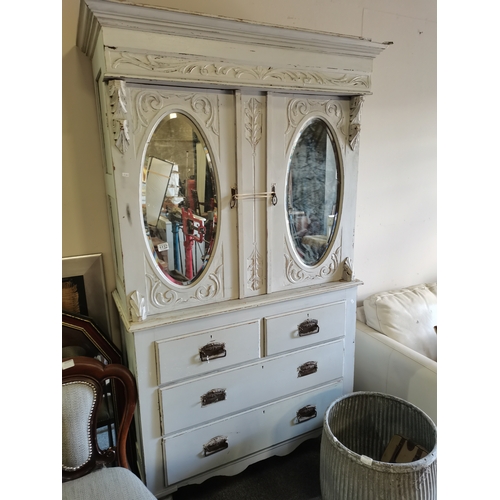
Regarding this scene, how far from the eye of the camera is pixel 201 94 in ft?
4.04

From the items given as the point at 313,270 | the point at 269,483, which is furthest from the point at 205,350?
the point at 269,483

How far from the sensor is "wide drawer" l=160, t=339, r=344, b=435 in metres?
1.37

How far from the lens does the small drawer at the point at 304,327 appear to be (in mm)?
1495

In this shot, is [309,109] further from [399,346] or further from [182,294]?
[399,346]

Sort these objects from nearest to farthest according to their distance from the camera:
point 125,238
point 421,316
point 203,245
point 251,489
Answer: point 125,238 → point 203,245 → point 251,489 → point 421,316

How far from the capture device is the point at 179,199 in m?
1.29

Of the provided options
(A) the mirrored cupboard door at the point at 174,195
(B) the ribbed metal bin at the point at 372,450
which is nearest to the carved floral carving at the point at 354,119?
(A) the mirrored cupboard door at the point at 174,195

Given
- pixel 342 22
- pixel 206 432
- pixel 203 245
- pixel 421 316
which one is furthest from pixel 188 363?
pixel 342 22

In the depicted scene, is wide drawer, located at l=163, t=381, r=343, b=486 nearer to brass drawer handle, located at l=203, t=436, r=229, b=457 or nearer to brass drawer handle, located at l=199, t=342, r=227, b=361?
brass drawer handle, located at l=203, t=436, r=229, b=457

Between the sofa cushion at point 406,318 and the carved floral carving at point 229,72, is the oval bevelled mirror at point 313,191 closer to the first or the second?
the carved floral carving at point 229,72

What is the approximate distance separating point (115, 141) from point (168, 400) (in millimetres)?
916

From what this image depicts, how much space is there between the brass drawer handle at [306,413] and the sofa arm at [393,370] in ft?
1.30

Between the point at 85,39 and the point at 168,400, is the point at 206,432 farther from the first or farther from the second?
the point at 85,39

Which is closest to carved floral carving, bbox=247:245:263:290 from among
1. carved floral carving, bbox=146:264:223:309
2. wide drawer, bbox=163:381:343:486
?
carved floral carving, bbox=146:264:223:309
